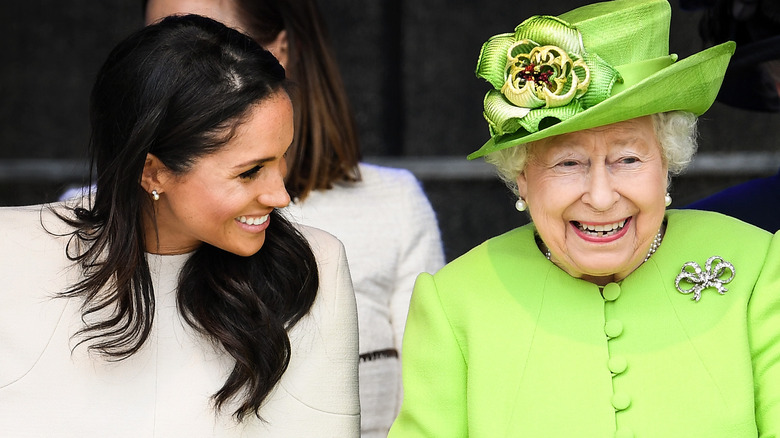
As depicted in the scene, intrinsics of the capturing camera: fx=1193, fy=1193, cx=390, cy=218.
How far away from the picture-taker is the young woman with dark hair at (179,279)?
2.63 metres

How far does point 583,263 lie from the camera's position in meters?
2.64

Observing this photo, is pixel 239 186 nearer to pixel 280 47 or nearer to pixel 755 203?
pixel 280 47

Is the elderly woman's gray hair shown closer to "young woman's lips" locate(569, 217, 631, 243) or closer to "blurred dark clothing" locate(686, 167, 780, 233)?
"young woman's lips" locate(569, 217, 631, 243)

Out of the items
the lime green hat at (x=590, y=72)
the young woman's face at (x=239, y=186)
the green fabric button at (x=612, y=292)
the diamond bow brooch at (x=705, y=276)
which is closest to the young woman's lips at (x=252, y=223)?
the young woman's face at (x=239, y=186)

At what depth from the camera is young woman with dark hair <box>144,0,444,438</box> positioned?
136 inches

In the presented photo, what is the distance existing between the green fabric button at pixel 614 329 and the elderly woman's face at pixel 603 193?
114 mm

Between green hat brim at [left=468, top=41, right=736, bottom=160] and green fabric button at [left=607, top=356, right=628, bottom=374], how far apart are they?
0.51 metres

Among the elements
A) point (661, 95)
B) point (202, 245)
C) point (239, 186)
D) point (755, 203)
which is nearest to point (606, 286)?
point (661, 95)

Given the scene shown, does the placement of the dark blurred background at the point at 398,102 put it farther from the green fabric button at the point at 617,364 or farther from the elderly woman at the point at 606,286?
the green fabric button at the point at 617,364

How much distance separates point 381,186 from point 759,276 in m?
1.33

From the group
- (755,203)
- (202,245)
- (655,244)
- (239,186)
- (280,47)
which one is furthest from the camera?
(280,47)

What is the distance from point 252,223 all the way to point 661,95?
37.4 inches

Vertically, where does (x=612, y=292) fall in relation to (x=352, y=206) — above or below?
above

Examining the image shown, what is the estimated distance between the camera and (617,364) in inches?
103
